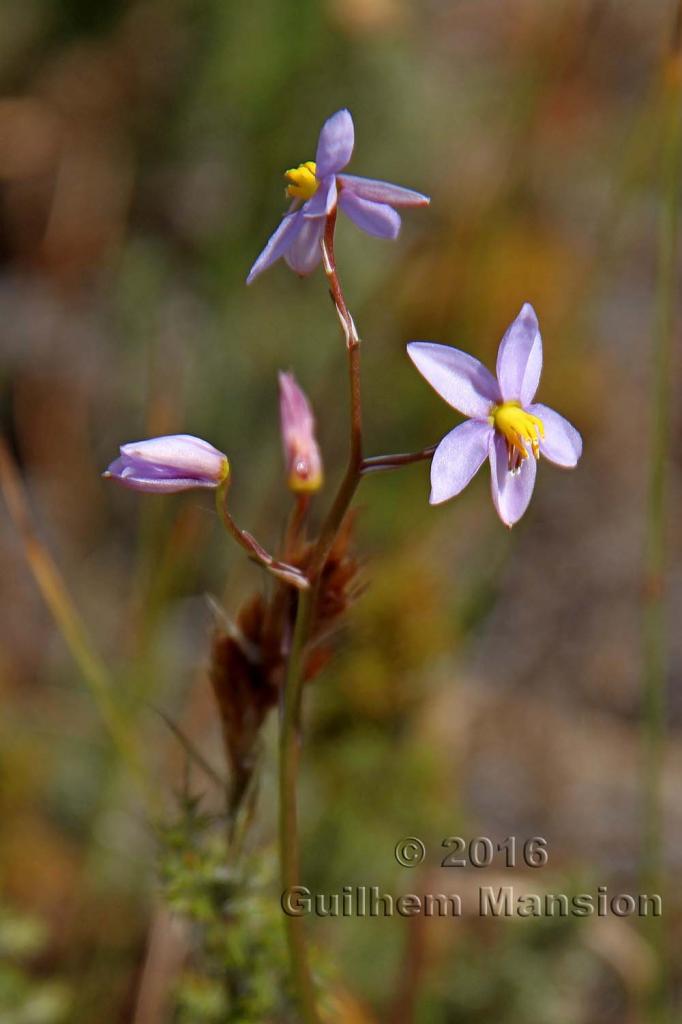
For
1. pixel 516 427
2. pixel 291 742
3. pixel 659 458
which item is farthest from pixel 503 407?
pixel 659 458

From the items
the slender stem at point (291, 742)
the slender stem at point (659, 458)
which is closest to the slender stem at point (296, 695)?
the slender stem at point (291, 742)

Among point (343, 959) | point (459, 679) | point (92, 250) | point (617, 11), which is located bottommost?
point (343, 959)

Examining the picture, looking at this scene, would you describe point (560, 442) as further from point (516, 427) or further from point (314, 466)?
point (314, 466)

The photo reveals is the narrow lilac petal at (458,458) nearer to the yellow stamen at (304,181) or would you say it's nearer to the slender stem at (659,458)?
the yellow stamen at (304,181)

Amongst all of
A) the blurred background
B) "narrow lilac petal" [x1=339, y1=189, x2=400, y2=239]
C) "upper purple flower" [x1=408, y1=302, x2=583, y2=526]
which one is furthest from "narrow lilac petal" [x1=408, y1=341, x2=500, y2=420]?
the blurred background

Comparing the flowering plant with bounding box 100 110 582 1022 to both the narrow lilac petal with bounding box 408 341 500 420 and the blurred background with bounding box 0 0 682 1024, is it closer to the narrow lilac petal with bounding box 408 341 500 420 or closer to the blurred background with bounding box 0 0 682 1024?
the narrow lilac petal with bounding box 408 341 500 420

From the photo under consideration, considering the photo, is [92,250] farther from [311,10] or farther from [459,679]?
[459,679]

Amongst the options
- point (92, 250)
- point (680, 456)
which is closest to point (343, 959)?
point (680, 456)
